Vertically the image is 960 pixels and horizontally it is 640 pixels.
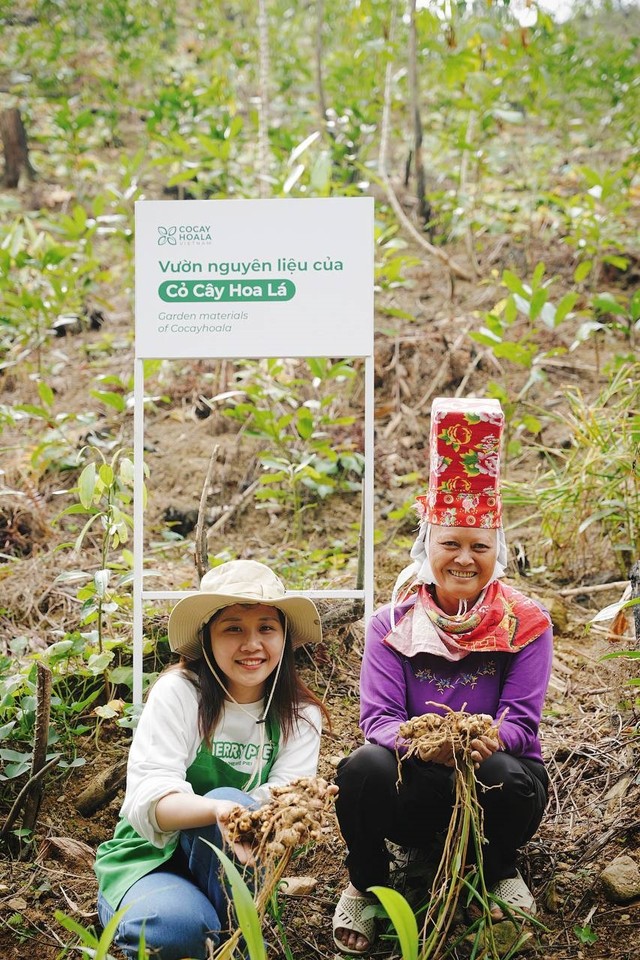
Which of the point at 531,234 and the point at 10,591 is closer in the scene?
the point at 10,591

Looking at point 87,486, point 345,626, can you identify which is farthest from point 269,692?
point 345,626

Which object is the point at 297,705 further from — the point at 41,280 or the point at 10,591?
the point at 41,280

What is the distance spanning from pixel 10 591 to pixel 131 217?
2.69 metres

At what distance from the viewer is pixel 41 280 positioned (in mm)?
5410

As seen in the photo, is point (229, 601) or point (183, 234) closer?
point (229, 601)

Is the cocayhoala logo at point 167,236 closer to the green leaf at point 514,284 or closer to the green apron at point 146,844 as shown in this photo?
the green apron at point 146,844

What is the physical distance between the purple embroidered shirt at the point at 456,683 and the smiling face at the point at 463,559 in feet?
0.51

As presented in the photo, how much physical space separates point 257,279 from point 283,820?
148 cm

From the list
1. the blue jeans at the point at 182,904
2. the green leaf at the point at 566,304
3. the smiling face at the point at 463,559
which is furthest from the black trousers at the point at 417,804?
the green leaf at the point at 566,304

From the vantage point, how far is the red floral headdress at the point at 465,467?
2092 mm

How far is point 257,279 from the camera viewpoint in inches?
104

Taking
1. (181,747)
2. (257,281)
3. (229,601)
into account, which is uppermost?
(257,281)

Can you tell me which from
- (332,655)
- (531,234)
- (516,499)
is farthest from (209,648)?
(531,234)

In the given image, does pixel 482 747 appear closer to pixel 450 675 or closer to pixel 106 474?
pixel 450 675
